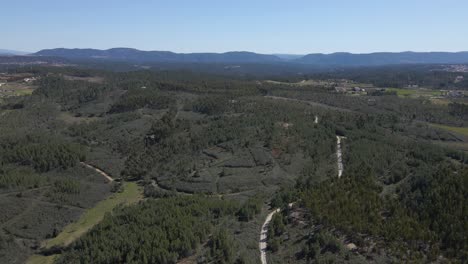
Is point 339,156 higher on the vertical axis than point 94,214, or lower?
higher

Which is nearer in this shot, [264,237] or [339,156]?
[264,237]

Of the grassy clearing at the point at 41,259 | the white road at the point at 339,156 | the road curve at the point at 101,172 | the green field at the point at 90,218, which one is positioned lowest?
the grassy clearing at the point at 41,259

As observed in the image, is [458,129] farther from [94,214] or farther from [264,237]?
[94,214]

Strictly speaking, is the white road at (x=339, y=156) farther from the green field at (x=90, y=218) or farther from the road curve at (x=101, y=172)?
the road curve at (x=101, y=172)

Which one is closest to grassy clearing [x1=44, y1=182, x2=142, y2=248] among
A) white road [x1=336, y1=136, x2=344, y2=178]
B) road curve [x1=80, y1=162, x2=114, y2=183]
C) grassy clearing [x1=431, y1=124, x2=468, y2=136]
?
road curve [x1=80, y1=162, x2=114, y2=183]

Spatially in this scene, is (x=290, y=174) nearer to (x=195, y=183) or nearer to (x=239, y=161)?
(x=239, y=161)

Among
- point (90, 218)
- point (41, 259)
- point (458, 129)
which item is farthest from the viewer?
point (458, 129)

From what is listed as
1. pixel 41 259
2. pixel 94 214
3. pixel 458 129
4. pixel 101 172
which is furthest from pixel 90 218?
pixel 458 129

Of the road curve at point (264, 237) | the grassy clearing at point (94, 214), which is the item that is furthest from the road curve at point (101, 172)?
the road curve at point (264, 237)

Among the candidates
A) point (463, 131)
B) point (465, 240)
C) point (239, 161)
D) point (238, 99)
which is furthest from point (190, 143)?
point (463, 131)

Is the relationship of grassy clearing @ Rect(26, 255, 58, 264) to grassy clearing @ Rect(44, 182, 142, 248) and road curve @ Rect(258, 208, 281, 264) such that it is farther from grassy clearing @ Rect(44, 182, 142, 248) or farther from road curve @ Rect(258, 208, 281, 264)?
road curve @ Rect(258, 208, 281, 264)
